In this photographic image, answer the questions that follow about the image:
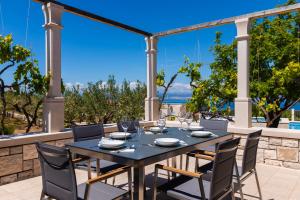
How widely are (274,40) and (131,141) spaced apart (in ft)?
27.4

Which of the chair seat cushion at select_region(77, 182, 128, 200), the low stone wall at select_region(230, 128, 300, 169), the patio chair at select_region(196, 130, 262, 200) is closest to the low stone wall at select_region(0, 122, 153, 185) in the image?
the chair seat cushion at select_region(77, 182, 128, 200)

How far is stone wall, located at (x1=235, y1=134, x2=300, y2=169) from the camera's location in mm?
3980

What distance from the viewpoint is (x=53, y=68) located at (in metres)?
3.89

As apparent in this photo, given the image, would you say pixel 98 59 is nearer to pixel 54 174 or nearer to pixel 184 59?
pixel 184 59

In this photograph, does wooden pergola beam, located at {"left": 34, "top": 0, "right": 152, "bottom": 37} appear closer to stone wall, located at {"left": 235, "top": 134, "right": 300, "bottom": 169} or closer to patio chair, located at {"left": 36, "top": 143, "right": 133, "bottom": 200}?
patio chair, located at {"left": 36, "top": 143, "right": 133, "bottom": 200}

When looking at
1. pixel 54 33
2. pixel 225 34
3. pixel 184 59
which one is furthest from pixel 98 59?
pixel 54 33

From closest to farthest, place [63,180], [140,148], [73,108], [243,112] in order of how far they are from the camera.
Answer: [63,180], [140,148], [243,112], [73,108]

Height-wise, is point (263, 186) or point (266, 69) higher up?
point (266, 69)

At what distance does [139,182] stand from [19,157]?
86.2 inches

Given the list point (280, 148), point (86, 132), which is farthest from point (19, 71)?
point (280, 148)

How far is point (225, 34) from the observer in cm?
1019

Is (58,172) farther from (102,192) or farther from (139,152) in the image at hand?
(139,152)

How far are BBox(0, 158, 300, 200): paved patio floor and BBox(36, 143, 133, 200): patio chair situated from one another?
3.66 ft

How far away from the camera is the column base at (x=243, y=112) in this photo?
14.5 feet
